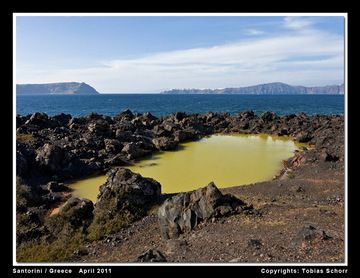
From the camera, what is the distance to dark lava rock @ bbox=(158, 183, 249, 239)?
19250 mm

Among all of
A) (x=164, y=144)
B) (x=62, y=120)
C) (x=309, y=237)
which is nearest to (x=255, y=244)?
(x=309, y=237)

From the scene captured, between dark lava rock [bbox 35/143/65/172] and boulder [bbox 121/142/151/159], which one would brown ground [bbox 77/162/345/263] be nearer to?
dark lava rock [bbox 35/143/65/172]

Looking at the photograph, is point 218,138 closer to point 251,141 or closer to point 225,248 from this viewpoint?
point 251,141

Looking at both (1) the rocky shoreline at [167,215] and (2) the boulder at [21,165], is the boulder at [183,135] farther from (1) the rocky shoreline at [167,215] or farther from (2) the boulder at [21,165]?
(2) the boulder at [21,165]

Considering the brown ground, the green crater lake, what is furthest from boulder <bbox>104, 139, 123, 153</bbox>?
the brown ground

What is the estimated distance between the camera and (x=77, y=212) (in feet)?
72.4

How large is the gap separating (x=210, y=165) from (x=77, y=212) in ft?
65.2

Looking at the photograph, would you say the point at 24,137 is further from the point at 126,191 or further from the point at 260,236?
the point at 260,236

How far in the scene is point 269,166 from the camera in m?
38.8

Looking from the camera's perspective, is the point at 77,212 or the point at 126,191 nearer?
the point at 77,212

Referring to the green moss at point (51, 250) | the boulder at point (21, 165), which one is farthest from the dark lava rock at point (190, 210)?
the boulder at point (21, 165)

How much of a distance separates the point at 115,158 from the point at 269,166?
56.2 ft
